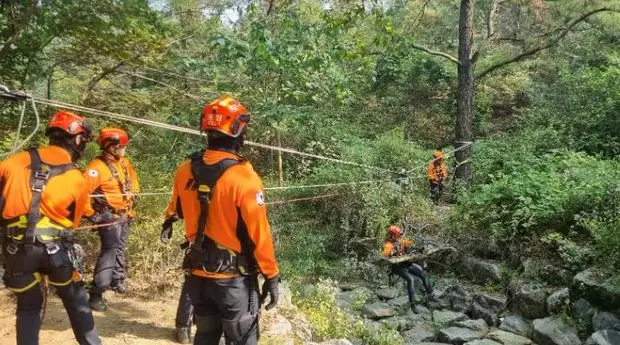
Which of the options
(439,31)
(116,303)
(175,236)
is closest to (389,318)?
(175,236)

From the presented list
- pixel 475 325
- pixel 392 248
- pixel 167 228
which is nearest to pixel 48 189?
pixel 167 228

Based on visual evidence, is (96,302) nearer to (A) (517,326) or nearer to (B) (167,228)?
(B) (167,228)

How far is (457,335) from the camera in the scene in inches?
294

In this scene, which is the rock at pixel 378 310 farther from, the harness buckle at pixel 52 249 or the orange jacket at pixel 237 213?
the harness buckle at pixel 52 249

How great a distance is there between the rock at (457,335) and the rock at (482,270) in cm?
162

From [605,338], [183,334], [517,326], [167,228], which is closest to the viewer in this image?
[167,228]

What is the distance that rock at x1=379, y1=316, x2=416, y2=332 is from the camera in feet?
26.1

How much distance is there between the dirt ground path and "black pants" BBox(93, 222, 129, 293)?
1.01ft

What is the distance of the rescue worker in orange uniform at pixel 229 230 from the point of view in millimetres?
2973

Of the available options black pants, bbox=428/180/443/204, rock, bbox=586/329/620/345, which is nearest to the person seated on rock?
rock, bbox=586/329/620/345

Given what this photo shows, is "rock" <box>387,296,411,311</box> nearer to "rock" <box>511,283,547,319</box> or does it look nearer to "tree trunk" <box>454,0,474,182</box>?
"rock" <box>511,283,547,319</box>

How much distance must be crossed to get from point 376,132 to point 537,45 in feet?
24.1

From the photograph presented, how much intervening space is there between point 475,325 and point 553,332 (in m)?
1.10

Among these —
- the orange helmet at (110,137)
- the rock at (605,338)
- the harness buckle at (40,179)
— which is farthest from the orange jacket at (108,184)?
the rock at (605,338)
